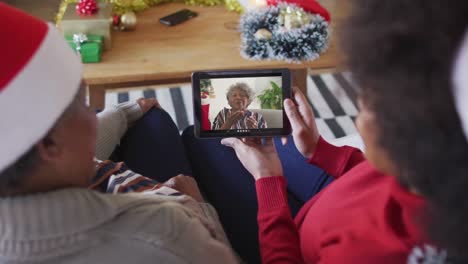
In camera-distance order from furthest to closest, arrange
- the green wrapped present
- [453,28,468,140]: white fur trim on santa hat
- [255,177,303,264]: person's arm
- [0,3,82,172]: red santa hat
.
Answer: the green wrapped present, [255,177,303,264]: person's arm, [0,3,82,172]: red santa hat, [453,28,468,140]: white fur trim on santa hat

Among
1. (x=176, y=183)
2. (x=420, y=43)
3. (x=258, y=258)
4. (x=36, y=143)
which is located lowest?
(x=258, y=258)

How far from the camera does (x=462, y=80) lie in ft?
1.40

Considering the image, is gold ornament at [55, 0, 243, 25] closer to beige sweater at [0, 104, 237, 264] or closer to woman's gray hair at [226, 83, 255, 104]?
woman's gray hair at [226, 83, 255, 104]

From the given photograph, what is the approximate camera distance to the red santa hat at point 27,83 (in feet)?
1.80

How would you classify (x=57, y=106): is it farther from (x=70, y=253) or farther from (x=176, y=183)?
(x=176, y=183)

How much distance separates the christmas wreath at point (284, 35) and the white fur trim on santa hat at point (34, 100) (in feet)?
3.24

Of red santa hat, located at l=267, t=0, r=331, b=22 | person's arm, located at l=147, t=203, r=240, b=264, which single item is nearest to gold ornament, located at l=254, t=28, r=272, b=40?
red santa hat, located at l=267, t=0, r=331, b=22

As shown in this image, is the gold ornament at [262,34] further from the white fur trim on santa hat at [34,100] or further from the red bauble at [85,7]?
the white fur trim on santa hat at [34,100]

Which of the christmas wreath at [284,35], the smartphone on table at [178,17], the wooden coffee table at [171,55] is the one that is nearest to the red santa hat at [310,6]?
the christmas wreath at [284,35]

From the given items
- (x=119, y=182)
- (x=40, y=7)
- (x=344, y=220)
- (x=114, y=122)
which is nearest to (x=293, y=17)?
(x=114, y=122)

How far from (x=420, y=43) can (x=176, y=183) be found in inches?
23.8

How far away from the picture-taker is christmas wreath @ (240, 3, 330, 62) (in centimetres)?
154

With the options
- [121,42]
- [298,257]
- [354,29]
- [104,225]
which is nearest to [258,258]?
[298,257]

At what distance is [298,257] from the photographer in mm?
821
